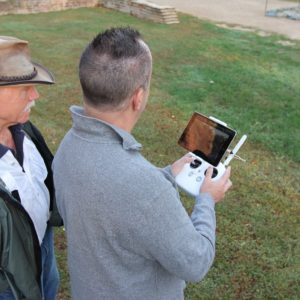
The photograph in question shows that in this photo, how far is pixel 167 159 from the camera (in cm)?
512

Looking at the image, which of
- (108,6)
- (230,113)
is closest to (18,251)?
(230,113)

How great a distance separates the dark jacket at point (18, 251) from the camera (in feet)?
5.99

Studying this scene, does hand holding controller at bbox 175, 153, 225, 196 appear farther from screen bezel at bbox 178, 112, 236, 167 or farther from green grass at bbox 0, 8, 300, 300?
green grass at bbox 0, 8, 300, 300

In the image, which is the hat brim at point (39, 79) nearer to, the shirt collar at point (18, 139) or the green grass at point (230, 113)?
the shirt collar at point (18, 139)

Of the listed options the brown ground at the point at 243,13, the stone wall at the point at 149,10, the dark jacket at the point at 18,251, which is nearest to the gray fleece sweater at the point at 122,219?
the dark jacket at the point at 18,251

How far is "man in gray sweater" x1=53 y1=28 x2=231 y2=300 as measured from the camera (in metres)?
1.42

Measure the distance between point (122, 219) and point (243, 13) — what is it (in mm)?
14533

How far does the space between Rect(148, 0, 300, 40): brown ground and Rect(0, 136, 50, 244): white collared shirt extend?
10764 mm

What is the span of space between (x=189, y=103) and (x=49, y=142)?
239cm

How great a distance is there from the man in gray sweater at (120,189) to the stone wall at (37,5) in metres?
13.0

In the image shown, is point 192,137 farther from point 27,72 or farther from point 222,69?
point 222,69

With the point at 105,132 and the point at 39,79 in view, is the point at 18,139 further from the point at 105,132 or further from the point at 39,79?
the point at 105,132

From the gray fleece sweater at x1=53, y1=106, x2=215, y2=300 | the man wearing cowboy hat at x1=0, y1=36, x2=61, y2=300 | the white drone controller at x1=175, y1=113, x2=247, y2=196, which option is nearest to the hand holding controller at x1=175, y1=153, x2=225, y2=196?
the white drone controller at x1=175, y1=113, x2=247, y2=196

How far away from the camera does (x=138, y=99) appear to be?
150 cm
